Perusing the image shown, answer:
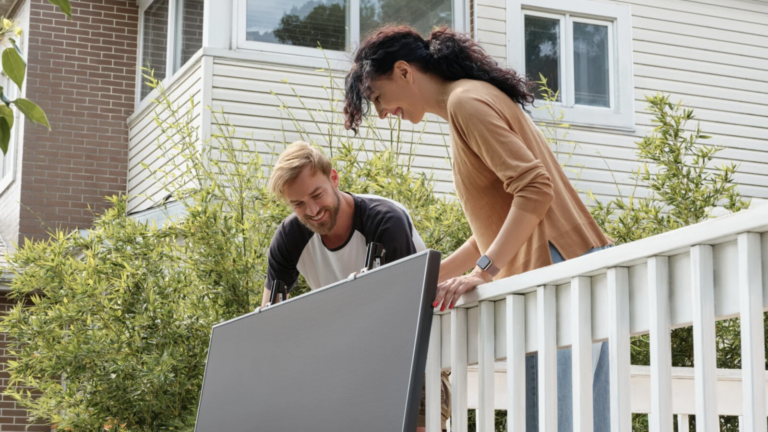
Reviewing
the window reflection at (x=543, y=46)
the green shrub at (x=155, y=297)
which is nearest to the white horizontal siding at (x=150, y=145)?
the green shrub at (x=155, y=297)

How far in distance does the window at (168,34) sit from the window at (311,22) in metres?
0.76

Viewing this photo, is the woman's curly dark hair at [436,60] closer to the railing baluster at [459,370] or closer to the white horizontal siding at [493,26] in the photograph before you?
the railing baluster at [459,370]

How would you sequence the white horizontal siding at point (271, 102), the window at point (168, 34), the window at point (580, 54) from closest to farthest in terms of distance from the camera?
the white horizontal siding at point (271, 102)
the window at point (168, 34)
the window at point (580, 54)

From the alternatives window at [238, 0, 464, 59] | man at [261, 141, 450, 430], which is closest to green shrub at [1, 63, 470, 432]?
man at [261, 141, 450, 430]

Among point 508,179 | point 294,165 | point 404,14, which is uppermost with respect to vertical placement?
point 404,14

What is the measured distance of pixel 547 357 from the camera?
185 centimetres

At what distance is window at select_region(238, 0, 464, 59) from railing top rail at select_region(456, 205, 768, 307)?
639 centimetres

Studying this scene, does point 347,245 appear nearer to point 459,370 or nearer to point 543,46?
point 459,370

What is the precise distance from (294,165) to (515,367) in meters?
1.11

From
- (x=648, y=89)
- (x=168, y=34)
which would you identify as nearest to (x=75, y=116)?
(x=168, y=34)

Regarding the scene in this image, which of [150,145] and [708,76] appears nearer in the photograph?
[150,145]

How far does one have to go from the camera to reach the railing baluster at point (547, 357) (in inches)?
72.7

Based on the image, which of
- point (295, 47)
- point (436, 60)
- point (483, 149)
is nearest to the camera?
point (483, 149)

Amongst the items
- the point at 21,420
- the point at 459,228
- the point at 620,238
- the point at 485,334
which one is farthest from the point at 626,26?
the point at 485,334
